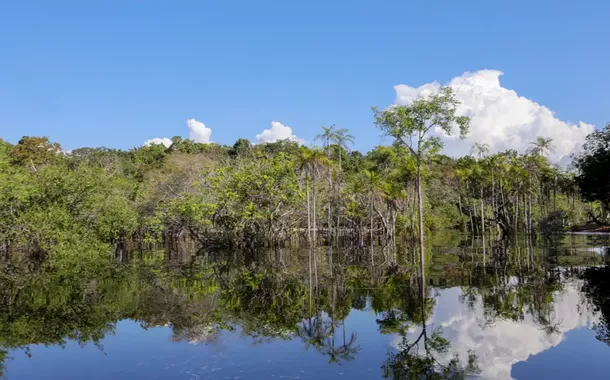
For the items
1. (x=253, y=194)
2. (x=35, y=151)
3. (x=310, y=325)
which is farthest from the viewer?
(x=35, y=151)

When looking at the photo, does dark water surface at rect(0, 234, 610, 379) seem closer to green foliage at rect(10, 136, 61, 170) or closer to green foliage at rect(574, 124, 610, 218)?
green foliage at rect(574, 124, 610, 218)

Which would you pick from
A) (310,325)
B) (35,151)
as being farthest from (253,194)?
(35,151)

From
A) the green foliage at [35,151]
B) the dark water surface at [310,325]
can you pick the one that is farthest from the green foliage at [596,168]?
the green foliage at [35,151]

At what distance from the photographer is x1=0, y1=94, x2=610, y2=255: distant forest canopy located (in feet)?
94.5

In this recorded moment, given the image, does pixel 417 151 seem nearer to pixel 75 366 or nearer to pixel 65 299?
pixel 65 299

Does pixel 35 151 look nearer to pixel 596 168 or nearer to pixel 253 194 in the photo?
pixel 253 194

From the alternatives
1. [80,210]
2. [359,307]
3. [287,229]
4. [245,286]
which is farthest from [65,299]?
[287,229]

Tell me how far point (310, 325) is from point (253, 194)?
25.8 meters

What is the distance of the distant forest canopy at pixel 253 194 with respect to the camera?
28797 mm

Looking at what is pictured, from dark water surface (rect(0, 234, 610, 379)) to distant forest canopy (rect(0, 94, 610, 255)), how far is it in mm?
7040

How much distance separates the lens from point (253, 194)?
124 ft

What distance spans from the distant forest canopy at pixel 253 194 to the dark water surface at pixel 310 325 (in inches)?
277

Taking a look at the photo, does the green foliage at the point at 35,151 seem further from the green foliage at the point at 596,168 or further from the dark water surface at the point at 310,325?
the green foliage at the point at 596,168

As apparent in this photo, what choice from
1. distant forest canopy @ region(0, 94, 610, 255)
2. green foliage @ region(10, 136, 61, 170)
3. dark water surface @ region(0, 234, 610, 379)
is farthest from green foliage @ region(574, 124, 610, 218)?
green foliage @ region(10, 136, 61, 170)
